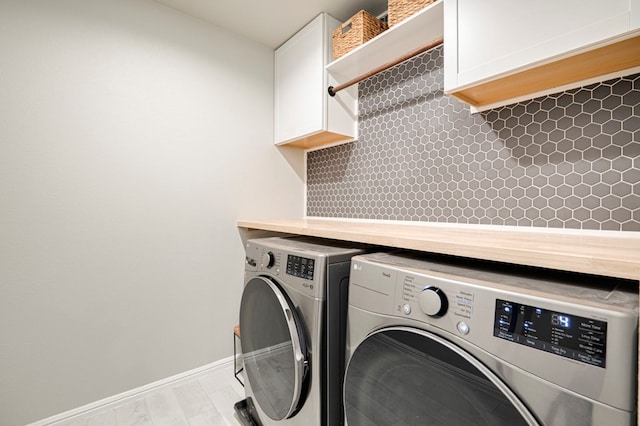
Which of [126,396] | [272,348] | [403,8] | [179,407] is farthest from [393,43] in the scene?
[126,396]

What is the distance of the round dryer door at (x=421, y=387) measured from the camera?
585mm

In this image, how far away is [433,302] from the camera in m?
0.69

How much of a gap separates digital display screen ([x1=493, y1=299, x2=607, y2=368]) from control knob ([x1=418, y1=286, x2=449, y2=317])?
11cm

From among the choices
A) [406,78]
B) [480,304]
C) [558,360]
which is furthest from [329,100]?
[558,360]

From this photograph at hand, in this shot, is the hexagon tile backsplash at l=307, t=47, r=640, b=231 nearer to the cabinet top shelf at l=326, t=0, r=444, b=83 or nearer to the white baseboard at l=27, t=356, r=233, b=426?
the cabinet top shelf at l=326, t=0, r=444, b=83

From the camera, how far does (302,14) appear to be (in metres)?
1.77

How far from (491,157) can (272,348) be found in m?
1.25

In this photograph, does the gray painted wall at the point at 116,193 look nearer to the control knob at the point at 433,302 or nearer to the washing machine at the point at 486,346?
the washing machine at the point at 486,346

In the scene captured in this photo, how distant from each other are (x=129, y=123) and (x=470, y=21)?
168 centimetres

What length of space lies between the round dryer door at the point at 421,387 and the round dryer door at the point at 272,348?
233mm

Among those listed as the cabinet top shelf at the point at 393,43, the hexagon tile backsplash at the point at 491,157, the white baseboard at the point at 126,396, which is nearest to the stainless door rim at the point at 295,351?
the hexagon tile backsplash at the point at 491,157

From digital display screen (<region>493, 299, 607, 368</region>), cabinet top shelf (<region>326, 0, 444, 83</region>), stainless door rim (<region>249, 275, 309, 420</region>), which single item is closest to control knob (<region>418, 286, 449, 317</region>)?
digital display screen (<region>493, 299, 607, 368</region>)

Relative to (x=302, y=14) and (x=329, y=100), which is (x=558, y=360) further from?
(x=302, y=14)

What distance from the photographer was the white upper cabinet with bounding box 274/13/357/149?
1761 mm
